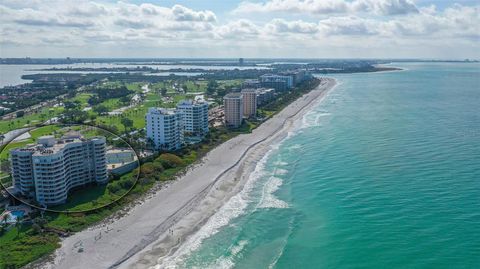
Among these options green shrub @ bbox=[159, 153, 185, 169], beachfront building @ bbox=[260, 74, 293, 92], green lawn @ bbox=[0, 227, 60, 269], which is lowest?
green lawn @ bbox=[0, 227, 60, 269]

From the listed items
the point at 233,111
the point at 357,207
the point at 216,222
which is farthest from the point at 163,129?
the point at 357,207

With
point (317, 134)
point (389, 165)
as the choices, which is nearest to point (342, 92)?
point (317, 134)

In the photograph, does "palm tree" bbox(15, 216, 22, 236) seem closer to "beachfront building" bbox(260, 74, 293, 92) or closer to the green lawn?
the green lawn

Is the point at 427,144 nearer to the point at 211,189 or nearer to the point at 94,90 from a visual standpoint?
the point at 211,189

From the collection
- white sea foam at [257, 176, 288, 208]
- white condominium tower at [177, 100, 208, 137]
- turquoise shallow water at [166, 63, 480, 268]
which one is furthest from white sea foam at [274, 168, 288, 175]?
white condominium tower at [177, 100, 208, 137]

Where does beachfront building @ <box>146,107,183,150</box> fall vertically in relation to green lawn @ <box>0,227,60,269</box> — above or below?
above

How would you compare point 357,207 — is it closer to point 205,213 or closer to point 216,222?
point 216,222
